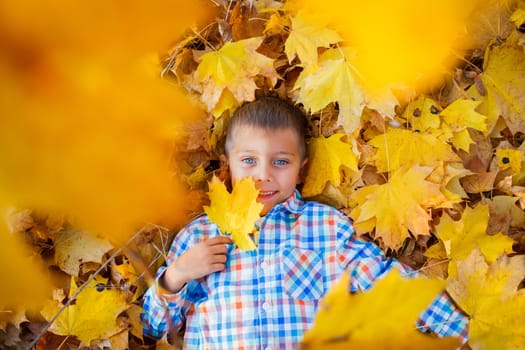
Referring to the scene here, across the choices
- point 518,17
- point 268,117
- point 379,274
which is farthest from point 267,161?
point 518,17

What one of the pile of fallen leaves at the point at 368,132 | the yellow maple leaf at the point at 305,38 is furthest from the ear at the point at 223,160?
the yellow maple leaf at the point at 305,38

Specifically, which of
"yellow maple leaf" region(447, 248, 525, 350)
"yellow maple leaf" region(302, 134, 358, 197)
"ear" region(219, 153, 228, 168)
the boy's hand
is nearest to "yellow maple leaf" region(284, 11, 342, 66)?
"yellow maple leaf" region(302, 134, 358, 197)

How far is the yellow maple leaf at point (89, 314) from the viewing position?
1.71 meters

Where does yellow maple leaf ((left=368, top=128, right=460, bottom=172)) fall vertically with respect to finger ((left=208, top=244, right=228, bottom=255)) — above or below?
above

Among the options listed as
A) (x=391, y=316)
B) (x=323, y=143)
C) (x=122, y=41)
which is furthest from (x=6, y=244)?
(x=323, y=143)

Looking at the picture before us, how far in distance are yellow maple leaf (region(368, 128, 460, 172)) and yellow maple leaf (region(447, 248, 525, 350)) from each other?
1.26 ft

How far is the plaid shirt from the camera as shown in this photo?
167 centimetres

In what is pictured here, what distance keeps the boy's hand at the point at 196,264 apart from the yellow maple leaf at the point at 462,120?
2.81 feet

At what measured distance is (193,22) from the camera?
1884 mm

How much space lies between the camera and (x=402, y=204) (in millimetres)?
1698

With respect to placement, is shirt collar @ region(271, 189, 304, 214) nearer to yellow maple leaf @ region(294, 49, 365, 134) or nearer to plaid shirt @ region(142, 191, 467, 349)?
plaid shirt @ region(142, 191, 467, 349)

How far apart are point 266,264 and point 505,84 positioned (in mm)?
986

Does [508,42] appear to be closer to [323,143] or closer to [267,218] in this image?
[323,143]

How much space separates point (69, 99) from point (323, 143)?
4.04 feet
